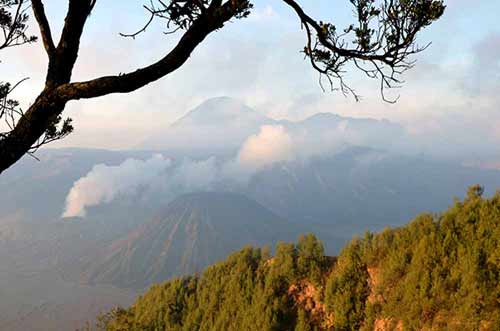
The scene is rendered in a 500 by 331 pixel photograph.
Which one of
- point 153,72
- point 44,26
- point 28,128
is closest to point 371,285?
point 153,72

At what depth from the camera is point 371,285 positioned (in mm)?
54125

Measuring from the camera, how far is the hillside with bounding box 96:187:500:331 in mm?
42312

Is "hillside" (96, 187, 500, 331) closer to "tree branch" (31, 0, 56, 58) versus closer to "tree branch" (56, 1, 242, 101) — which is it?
"tree branch" (56, 1, 242, 101)

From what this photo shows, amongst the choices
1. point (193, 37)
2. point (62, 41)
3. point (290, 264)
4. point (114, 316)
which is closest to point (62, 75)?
point (62, 41)

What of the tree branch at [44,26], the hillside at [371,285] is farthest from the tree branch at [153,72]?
the hillside at [371,285]

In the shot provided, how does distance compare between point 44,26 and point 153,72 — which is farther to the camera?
point 44,26

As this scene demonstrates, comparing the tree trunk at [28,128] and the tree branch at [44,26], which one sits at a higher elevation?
the tree branch at [44,26]

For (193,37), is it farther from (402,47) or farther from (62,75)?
(402,47)

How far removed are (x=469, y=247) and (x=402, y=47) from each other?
49231 millimetres

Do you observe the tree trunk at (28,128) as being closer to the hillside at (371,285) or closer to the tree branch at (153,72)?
the tree branch at (153,72)

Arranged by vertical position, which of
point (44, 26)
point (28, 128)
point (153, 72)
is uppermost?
point (44, 26)

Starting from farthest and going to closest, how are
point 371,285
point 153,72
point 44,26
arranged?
1. point 371,285
2. point 44,26
3. point 153,72

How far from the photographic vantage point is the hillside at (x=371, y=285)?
42.3 meters

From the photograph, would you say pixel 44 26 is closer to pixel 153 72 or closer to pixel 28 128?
pixel 28 128
